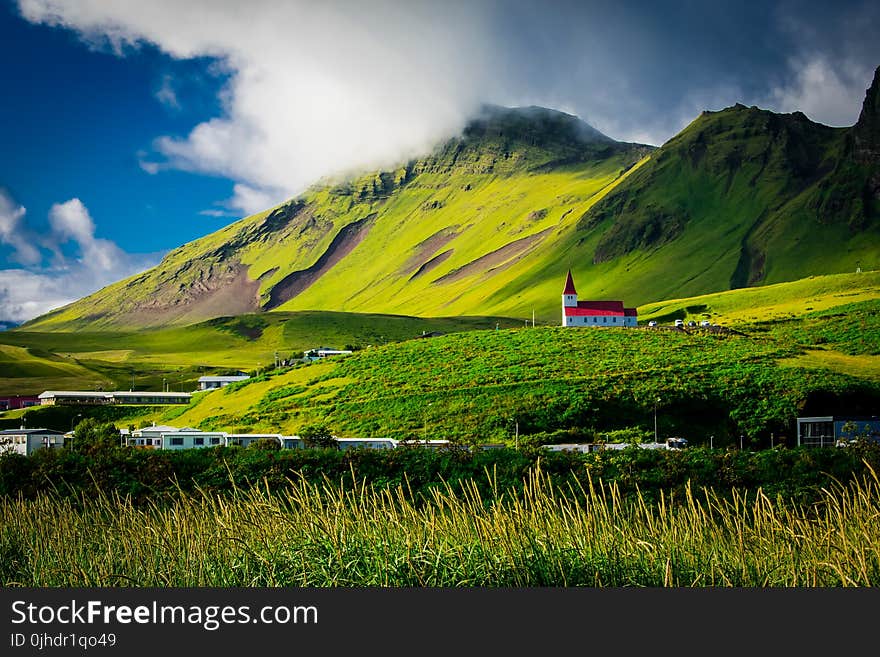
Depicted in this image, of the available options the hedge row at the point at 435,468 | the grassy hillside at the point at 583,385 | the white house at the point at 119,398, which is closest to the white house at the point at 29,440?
the grassy hillside at the point at 583,385

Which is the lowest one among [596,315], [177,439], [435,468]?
[435,468]

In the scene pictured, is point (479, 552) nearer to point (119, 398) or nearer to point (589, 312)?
point (119, 398)

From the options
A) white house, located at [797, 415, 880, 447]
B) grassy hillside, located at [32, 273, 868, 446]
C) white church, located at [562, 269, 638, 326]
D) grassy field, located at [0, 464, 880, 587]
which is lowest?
white house, located at [797, 415, 880, 447]

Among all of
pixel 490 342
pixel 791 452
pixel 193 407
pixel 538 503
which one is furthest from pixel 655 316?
pixel 538 503

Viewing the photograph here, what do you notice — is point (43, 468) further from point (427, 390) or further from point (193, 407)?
point (193, 407)

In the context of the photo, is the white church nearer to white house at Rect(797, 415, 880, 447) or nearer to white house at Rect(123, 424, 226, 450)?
white house at Rect(797, 415, 880, 447)

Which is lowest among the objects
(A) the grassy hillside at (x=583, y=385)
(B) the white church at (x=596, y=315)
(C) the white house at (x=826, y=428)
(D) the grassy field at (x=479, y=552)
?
(C) the white house at (x=826, y=428)

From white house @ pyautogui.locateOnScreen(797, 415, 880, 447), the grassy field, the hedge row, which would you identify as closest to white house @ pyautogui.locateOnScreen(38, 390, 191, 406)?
white house @ pyautogui.locateOnScreen(797, 415, 880, 447)

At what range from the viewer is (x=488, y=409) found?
177 feet

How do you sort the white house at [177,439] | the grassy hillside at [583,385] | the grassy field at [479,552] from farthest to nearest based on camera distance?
1. the white house at [177,439]
2. the grassy hillside at [583,385]
3. the grassy field at [479,552]

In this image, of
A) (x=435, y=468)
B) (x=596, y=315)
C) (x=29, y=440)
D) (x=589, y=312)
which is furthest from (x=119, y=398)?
(x=435, y=468)

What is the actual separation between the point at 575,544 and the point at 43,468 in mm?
16509

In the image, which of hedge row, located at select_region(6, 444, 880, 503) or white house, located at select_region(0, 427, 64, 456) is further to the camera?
white house, located at select_region(0, 427, 64, 456)

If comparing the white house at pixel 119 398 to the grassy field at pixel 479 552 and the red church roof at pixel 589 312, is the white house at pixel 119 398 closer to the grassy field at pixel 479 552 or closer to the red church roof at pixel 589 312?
the red church roof at pixel 589 312
